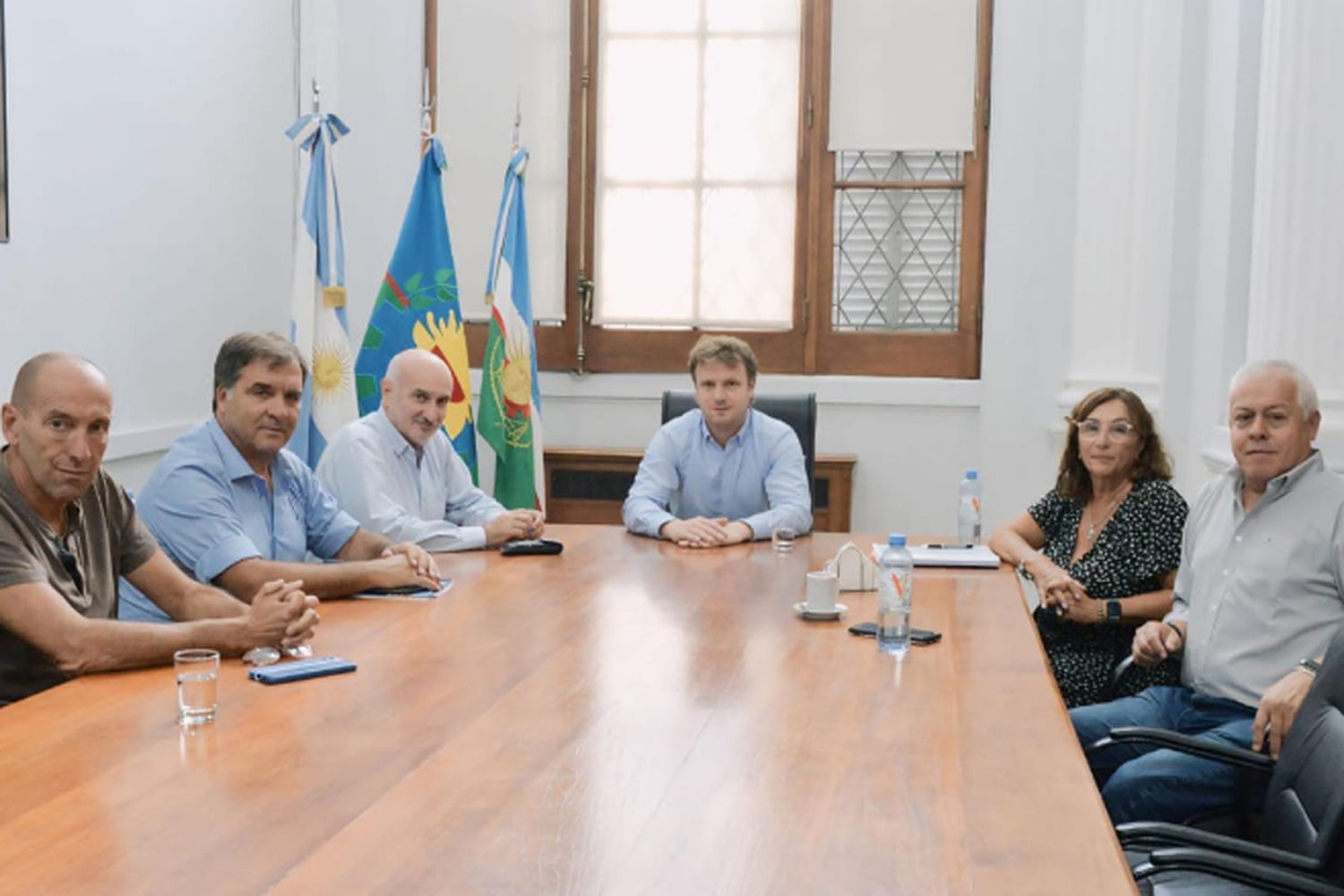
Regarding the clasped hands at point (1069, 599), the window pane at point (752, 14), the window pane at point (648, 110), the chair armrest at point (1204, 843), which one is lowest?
the chair armrest at point (1204, 843)

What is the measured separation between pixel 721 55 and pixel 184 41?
2.22 meters

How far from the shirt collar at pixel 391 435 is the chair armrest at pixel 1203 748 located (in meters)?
2.18

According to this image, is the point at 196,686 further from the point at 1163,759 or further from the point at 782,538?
the point at 782,538

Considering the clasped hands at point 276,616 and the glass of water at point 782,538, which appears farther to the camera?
the glass of water at point 782,538

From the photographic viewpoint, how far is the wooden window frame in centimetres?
605

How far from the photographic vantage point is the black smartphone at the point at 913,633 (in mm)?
2857

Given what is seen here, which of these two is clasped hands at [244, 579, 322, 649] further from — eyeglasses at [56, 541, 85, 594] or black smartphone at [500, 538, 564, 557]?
black smartphone at [500, 538, 564, 557]

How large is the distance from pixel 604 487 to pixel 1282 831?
159 inches

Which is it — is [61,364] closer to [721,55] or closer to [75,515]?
[75,515]

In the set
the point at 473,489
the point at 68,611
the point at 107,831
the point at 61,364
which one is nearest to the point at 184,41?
the point at 473,489

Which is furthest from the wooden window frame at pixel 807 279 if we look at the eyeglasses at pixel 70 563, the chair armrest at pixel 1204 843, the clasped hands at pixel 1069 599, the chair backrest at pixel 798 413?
the chair armrest at pixel 1204 843

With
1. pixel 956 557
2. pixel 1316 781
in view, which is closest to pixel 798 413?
pixel 956 557

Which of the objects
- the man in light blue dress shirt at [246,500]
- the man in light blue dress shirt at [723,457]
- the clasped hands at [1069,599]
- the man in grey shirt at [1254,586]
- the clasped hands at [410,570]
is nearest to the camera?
the man in grey shirt at [1254,586]

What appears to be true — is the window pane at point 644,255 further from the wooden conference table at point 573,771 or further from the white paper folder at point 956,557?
the wooden conference table at point 573,771
